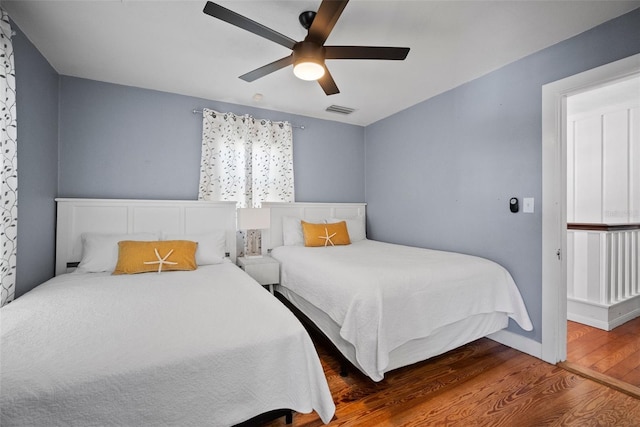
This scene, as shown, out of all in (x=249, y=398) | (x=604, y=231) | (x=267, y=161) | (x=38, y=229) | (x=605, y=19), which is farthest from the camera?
(x=267, y=161)

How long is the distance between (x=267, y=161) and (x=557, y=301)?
312 cm

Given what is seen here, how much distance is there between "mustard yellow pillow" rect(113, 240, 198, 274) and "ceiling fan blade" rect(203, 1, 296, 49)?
1.81m

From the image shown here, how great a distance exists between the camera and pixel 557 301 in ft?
6.77

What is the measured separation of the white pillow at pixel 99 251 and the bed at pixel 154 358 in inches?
16.5

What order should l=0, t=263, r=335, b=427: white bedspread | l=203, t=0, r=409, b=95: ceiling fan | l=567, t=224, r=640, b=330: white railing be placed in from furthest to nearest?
l=567, t=224, r=640, b=330: white railing
l=203, t=0, r=409, b=95: ceiling fan
l=0, t=263, r=335, b=427: white bedspread

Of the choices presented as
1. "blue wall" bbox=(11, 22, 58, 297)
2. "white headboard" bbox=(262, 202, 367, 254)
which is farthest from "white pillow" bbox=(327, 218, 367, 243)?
"blue wall" bbox=(11, 22, 58, 297)

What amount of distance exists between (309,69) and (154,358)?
1.73m

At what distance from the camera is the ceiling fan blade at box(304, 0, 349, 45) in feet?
4.30

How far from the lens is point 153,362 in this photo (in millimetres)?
994

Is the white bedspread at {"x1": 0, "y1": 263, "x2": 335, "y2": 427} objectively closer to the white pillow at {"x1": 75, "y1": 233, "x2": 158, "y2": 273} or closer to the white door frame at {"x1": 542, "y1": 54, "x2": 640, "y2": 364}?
the white pillow at {"x1": 75, "y1": 233, "x2": 158, "y2": 273}

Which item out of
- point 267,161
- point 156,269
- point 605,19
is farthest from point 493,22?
point 156,269

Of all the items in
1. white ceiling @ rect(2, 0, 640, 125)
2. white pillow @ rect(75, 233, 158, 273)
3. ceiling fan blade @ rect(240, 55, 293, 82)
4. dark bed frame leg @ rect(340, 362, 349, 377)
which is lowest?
dark bed frame leg @ rect(340, 362, 349, 377)

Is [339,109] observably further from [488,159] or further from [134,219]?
[134,219]

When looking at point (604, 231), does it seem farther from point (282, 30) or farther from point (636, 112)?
point (282, 30)
